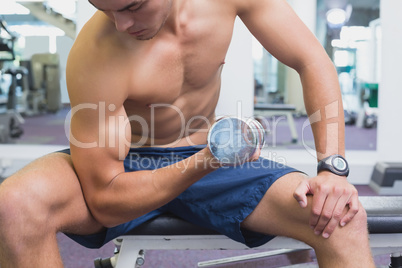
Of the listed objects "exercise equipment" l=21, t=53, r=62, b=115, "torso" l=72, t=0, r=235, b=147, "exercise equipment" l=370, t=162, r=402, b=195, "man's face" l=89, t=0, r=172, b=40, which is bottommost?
"exercise equipment" l=370, t=162, r=402, b=195

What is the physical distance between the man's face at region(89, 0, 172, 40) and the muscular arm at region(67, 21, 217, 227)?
106 millimetres

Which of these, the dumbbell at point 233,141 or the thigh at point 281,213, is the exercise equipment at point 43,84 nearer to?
the thigh at point 281,213

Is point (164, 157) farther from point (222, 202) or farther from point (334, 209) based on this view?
point (334, 209)

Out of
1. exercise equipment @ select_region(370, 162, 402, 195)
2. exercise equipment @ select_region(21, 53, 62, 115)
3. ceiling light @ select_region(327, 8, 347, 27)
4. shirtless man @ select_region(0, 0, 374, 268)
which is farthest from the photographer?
exercise equipment @ select_region(21, 53, 62, 115)

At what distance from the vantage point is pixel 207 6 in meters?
1.15

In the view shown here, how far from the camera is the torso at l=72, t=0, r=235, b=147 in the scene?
A: 3.43ft

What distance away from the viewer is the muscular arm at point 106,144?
3.27ft

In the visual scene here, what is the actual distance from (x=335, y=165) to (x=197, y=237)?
416mm

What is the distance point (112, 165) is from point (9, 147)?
2578mm

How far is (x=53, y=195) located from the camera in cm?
100

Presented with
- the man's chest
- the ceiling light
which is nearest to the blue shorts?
the man's chest

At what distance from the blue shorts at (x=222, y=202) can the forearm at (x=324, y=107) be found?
110mm

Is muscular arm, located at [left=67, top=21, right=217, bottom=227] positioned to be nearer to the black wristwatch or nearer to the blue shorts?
the blue shorts

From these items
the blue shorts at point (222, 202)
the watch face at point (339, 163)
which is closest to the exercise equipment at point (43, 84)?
the blue shorts at point (222, 202)
